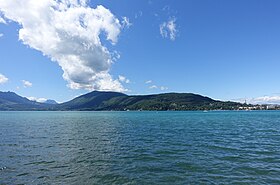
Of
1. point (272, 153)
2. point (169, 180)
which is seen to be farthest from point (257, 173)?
point (272, 153)

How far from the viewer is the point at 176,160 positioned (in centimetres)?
2600

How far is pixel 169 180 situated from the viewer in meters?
19.0

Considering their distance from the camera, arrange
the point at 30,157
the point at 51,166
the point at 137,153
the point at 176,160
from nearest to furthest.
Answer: the point at 51,166, the point at 176,160, the point at 30,157, the point at 137,153

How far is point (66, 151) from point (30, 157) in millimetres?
5170

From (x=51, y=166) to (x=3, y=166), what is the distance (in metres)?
5.67

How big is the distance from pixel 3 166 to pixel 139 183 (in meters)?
16.7

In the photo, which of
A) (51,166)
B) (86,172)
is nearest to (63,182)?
(86,172)

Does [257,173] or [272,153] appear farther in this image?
[272,153]

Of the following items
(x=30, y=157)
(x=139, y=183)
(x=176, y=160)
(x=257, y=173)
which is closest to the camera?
(x=139, y=183)

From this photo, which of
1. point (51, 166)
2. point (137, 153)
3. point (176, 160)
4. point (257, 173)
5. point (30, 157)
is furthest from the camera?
point (137, 153)

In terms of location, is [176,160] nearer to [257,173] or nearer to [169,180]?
[169,180]

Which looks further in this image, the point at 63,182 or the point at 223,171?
the point at 223,171

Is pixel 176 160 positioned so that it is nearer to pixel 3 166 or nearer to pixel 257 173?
pixel 257 173

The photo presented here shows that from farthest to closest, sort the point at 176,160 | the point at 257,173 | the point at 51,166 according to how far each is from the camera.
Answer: the point at 176,160
the point at 51,166
the point at 257,173
